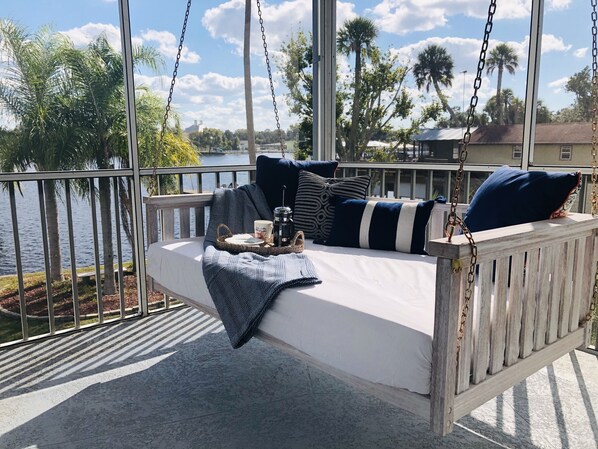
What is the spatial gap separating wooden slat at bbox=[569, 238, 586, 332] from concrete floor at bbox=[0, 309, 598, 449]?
44cm

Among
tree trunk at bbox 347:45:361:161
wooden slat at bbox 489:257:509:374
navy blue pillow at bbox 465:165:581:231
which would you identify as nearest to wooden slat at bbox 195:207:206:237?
navy blue pillow at bbox 465:165:581:231

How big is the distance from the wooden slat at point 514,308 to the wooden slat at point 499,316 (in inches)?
1.7

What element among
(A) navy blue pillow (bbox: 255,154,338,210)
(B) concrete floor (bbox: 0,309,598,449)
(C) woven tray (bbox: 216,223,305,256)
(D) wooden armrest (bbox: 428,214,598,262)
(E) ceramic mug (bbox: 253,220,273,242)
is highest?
(A) navy blue pillow (bbox: 255,154,338,210)

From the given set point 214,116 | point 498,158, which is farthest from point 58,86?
point 498,158

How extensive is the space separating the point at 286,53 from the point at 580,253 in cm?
375

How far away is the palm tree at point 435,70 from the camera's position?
4016 mm

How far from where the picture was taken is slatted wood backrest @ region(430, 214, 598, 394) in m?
1.45

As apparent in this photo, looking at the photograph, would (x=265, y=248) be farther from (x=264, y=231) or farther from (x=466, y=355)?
(x=466, y=355)

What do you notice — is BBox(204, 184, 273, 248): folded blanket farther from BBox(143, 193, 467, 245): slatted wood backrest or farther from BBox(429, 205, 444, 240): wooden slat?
BBox(429, 205, 444, 240): wooden slat

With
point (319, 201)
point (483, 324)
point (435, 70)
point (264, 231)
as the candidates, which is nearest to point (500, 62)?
point (435, 70)

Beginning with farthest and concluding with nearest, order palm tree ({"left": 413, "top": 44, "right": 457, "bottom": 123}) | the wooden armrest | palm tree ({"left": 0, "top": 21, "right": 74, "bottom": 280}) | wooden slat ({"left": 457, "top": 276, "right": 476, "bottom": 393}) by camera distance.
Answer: palm tree ({"left": 0, "top": 21, "right": 74, "bottom": 280}) < palm tree ({"left": 413, "top": 44, "right": 457, "bottom": 123}) < wooden slat ({"left": 457, "top": 276, "right": 476, "bottom": 393}) < the wooden armrest

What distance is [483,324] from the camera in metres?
1.49

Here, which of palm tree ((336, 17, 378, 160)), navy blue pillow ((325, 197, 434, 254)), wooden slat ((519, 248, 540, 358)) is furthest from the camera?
palm tree ((336, 17, 378, 160))

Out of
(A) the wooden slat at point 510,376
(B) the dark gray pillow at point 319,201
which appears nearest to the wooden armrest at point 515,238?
(A) the wooden slat at point 510,376
